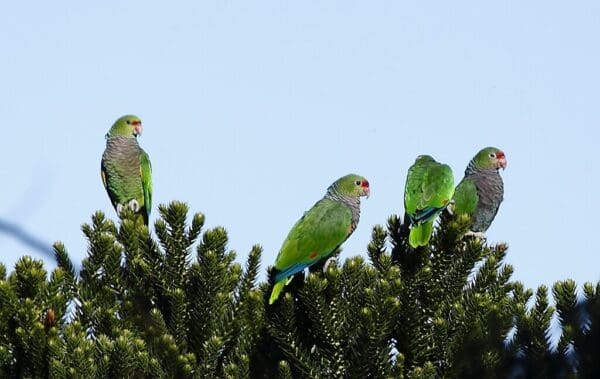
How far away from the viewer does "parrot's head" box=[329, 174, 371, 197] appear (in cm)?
911

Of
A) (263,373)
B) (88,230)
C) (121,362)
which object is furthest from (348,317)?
(88,230)

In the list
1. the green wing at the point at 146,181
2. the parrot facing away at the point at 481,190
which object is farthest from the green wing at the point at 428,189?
the green wing at the point at 146,181

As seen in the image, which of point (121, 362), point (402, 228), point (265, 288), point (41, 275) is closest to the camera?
point (121, 362)

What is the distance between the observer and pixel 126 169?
444 inches

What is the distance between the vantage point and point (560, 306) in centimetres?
718

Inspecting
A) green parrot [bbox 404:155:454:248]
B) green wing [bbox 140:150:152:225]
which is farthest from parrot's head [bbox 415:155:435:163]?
green wing [bbox 140:150:152:225]

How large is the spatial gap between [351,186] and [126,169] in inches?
129

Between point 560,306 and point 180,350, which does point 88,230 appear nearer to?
point 180,350

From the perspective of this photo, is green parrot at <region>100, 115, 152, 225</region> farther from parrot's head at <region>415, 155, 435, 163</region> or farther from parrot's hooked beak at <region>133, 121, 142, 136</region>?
parrot's head at <region>415, 155, 435, 163</region>

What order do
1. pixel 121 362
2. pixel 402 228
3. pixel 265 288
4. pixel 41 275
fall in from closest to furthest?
pixel 121 362 → pixel 41 275 → pixel 265 288 → pixel 402 228

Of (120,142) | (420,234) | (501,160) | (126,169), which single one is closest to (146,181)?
(126,169)

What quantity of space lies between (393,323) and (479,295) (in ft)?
2.47

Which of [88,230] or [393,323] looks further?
[88,230]

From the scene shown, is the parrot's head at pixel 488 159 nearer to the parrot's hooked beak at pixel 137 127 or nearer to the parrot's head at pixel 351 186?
the parrot's head at pixel 351 186
